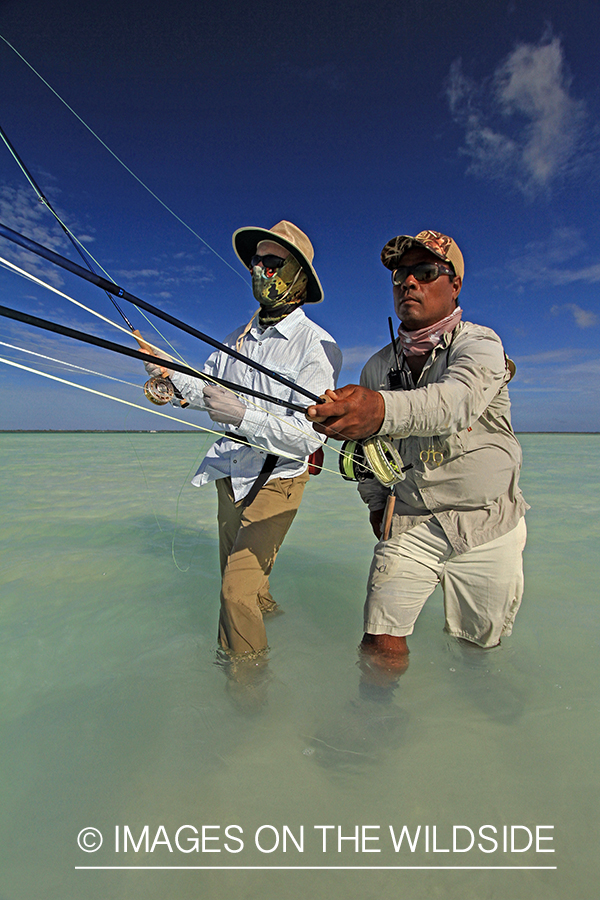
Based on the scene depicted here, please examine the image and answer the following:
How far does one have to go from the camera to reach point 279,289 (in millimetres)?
3137

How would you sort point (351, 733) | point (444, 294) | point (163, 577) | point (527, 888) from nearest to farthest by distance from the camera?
point (527, 888) → point (351, 733) → point (444, 294) → point (163, 577)

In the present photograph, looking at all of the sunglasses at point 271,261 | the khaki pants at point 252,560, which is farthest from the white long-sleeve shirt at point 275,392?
the sunglasses at point 271,261

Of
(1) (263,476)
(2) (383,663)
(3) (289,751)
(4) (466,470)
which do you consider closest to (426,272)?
(4) (466,470)

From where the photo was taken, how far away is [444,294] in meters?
2.54

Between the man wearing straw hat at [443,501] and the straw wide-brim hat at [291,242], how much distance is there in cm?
66

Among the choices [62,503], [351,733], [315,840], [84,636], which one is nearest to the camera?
[315,840]

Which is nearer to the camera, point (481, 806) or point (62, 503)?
point (481, 806)

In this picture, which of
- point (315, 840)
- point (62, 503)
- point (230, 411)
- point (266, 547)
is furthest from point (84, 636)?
point (62, 503)

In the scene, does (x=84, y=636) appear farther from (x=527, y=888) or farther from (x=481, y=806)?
(x=527, y=888)

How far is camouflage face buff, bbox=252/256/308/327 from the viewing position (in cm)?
312

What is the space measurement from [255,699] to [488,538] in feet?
5.04

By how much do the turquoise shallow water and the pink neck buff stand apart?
1.91 meters
